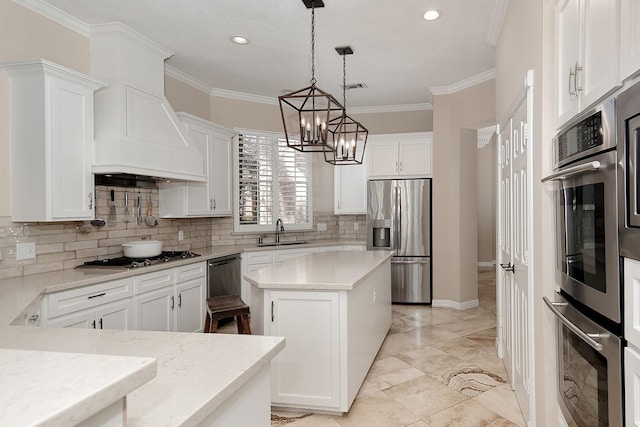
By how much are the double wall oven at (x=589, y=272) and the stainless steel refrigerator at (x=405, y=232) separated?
3920mm

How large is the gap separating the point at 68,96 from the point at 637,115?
11.0 ft

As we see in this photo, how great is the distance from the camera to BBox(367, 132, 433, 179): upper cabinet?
5.82 meters

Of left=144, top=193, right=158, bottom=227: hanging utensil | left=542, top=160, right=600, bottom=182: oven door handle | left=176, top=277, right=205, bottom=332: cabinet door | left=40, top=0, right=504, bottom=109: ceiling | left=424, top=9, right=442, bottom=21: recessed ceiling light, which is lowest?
left=176, top=277, right=205, bottom=332: cabinet door

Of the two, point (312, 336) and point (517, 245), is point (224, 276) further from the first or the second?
point (517, 245)

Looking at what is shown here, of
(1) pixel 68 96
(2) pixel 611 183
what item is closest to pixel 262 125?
(1) pixel 68 96

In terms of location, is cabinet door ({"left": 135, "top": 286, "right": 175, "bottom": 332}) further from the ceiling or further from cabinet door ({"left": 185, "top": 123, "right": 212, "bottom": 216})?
the ceiling

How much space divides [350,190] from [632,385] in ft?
17.1

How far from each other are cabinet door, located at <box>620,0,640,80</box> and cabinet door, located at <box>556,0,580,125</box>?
41cm

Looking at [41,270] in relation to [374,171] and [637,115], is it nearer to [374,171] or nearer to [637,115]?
[637,115]

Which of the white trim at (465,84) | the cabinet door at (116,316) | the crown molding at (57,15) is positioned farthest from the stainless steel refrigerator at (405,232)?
the crown molding at (57,15)

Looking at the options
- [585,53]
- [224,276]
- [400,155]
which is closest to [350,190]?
[400,155]

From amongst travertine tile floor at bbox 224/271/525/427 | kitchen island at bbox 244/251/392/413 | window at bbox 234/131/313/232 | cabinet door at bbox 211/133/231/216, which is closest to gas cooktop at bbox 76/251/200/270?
cabinet door at bbox 211/133/231/216

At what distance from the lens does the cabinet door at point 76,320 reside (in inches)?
106

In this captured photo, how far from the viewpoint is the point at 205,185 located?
191 inches
